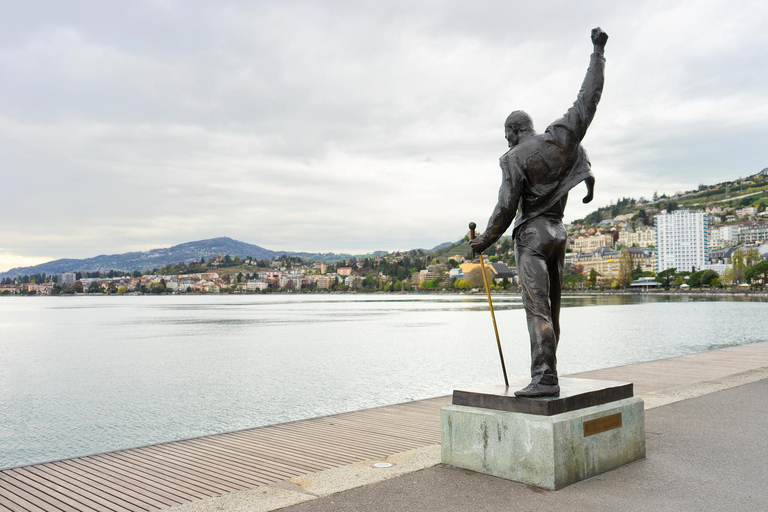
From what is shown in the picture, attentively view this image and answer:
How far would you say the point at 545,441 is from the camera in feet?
16.9

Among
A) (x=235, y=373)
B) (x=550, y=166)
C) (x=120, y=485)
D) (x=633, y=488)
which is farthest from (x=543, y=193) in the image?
(x=235, y=373)

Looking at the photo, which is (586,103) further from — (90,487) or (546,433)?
(90,487)

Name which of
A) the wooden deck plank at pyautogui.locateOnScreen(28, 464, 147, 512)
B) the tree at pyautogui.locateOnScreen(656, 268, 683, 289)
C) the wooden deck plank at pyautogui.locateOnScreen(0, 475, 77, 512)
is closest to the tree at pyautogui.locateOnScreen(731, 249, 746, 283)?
the tree at pyautogui.locateOnScreen(656, 268, 683, 289)

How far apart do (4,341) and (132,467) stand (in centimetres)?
4044

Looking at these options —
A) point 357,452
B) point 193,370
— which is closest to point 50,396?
point 193,370

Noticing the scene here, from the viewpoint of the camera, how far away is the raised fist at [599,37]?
19.6 feet

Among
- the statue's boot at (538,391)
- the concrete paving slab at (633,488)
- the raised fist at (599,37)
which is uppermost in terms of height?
the raised fist at (599,37)

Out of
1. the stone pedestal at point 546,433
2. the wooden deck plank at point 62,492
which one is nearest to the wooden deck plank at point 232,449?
the wooden deck plank at point 62,492

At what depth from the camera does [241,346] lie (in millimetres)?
33531

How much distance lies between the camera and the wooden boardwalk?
6.11m

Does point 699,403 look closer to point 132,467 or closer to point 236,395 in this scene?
point 132,467

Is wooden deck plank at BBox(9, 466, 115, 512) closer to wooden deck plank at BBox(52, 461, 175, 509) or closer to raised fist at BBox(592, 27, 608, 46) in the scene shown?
wooden deck plank at BBox(52, 461, 175, 509)

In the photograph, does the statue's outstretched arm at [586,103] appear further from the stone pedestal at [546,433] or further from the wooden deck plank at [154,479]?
the wooden deck plank at [154,479]

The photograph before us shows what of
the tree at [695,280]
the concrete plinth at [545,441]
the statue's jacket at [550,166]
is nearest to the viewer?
the concrete plinth at [545,441]
